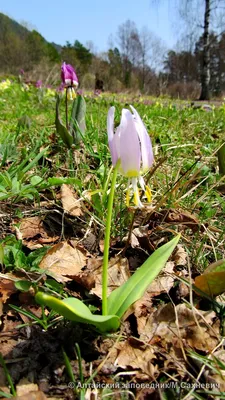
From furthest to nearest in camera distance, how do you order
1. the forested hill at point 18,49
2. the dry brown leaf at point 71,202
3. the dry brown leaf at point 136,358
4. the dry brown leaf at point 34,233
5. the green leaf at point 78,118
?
the forested hill at point 18,49 < the green leaf at point 78,118 < the dry brown leaf at point 71,202 < the dry brown leaf at point 34,233 < the dry brown leaf at point 136,358

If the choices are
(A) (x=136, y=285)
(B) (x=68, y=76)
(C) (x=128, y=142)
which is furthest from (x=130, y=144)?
(B) (x=68, y=76)

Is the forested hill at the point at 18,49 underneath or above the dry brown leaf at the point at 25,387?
above

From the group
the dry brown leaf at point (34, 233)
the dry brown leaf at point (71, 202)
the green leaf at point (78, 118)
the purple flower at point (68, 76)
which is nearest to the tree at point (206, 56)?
the purple flower at point (68, 76)

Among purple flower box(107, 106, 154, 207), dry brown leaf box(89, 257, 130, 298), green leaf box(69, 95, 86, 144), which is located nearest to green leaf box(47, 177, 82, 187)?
dry brown leaf box(89, 257, 130, 298)

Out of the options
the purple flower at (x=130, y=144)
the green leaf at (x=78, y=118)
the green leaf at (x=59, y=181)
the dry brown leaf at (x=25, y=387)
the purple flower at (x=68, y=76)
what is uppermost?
the purple flower at (x=68, y=76)

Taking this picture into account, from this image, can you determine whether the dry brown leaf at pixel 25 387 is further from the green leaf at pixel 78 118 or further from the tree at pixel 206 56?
the tree at pixel 206 56

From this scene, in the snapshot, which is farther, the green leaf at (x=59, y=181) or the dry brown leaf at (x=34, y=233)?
the green leaf at (x=59, y=181)

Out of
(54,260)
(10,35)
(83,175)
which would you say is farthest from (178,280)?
(10,35)

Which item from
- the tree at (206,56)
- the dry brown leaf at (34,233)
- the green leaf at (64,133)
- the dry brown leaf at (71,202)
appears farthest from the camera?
the tree at (206,56)
